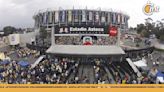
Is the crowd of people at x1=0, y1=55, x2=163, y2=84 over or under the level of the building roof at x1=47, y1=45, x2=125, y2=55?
under

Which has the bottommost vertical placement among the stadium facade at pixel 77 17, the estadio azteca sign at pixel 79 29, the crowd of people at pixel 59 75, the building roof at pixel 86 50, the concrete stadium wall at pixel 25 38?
the crowd of people at pixel 59 75

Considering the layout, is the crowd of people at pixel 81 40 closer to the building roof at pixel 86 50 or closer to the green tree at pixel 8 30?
the building roof at pixel 86 50

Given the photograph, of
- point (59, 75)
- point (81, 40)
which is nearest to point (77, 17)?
point (81, 40)

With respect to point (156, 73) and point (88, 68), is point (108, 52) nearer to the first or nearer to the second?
point (88, 68)

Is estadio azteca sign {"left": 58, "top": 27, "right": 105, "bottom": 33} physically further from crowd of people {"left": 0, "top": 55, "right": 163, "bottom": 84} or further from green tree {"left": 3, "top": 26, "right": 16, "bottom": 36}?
green tree {"left": 3, "top": 26, "right": 16, "bottom": 36}

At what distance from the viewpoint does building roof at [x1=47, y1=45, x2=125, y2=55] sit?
3538 centimetres

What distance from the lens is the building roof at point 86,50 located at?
116ft

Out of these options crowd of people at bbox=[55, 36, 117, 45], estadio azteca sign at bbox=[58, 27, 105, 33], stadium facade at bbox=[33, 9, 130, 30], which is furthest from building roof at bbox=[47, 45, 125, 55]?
stadium facade at bbox=[33, 9, 130, 30]

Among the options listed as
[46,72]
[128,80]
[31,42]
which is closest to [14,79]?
[46,72]

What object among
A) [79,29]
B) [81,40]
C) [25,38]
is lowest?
[25,38]

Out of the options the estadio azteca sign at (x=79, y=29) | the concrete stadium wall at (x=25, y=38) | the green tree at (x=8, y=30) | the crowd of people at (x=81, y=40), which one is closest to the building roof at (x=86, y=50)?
the crowd of people at (x=81, y=40)

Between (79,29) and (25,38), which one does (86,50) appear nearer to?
(79,29)

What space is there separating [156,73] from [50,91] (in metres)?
13.3

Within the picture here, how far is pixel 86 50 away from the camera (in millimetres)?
35750
